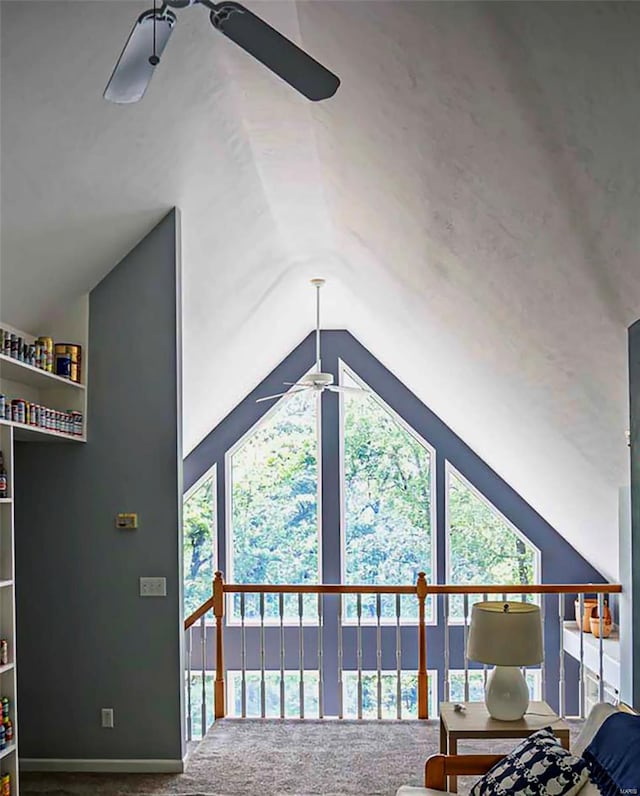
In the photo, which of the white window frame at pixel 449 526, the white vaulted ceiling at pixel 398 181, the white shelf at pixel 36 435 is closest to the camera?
the white vaulted ceiling at pixel 398 181

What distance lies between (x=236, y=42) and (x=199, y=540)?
25.5ft

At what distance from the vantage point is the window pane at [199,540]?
970 centimetres

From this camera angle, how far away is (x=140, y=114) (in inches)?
160

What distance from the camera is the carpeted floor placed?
4.86 m

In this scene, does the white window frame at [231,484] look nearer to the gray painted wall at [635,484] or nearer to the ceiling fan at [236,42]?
the gray painted wall at [635,484]

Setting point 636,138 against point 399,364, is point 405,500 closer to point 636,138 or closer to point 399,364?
point 399,364

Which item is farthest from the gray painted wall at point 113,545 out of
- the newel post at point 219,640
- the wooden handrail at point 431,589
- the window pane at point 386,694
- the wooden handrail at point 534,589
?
the window pane at point 386,694

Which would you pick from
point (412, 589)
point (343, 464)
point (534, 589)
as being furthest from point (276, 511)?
point (534, 589)

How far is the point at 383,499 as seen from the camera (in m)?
9.72

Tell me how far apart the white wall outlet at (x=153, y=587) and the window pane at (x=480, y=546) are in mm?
5044

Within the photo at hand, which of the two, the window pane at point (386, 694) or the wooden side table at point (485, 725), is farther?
the window pane at point (386, 694)

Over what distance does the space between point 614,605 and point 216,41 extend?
6431mm

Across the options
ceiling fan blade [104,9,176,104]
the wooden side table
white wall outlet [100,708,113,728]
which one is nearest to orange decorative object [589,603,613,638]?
the wooden side table

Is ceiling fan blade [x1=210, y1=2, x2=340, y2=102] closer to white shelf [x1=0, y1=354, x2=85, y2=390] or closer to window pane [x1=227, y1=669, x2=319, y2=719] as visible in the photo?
white shelf [x1=0, y1=354, x2=85, y2=390]
